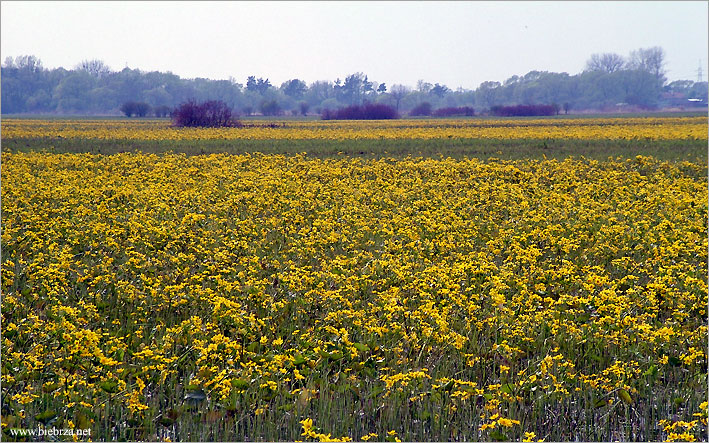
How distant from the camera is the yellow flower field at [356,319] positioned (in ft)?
18.3

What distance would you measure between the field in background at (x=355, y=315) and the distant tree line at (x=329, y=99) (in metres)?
123

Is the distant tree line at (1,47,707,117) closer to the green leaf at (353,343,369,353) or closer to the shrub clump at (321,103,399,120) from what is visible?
the shrub clump at (321,103,399,120)

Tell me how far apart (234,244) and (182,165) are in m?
12.1

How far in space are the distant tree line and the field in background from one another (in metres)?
123

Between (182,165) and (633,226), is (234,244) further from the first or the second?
(182,165)

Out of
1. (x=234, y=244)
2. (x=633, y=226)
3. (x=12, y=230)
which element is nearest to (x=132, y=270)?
(x=234, y=244)

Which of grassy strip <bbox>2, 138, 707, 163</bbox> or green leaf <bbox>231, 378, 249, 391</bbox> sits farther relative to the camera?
grassy strip <bbox>2, 138, 707, 163</bbox>

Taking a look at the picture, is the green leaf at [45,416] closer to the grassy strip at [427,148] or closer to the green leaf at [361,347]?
the green leaf at [361,347]

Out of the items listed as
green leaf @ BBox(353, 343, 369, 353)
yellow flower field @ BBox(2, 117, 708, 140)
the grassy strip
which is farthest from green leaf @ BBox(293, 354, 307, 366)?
yellow flower field @ BBox(2, 117, 708, 140)

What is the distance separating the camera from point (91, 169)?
20875mm

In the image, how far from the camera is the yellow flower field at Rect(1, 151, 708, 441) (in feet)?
18.3

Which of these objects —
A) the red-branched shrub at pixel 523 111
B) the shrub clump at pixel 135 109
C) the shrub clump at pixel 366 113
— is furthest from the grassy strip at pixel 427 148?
the shrub clump at pixel 135 109

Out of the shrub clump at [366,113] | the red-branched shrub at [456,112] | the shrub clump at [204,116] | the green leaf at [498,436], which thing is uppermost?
the red-branched shrub at [456,112]

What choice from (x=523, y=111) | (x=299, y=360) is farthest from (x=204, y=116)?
(x=523, y=111)
